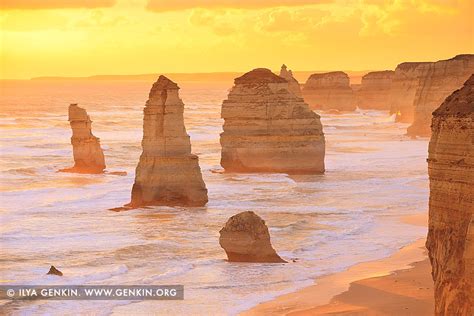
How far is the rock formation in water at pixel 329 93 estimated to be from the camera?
456 feet

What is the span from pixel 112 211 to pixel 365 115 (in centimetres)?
9547

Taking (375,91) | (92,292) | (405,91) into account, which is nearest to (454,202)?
(92,292)

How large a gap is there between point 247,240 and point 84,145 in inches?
1149

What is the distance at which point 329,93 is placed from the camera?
459 feet

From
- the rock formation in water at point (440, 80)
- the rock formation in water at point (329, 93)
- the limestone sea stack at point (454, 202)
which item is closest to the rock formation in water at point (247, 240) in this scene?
the limestone sea stack at point (454, 202)

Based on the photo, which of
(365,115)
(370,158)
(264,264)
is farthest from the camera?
(365,115)

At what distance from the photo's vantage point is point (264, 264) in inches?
1083

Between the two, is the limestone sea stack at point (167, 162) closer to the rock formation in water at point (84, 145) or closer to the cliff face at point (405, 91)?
the rock formation in water at point (84, 145)

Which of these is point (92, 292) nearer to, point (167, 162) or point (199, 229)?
point (199, 229)

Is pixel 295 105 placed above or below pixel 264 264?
above

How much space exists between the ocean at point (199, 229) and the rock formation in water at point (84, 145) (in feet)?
4.14

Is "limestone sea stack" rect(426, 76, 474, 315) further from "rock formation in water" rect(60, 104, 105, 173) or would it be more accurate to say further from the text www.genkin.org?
→ "rock formation in water" rect(60, 104, 105, 173)

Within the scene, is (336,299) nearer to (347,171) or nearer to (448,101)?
(448,101)

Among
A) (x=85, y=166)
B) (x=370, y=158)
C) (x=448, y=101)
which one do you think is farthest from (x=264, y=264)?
(x=370, y=158)
